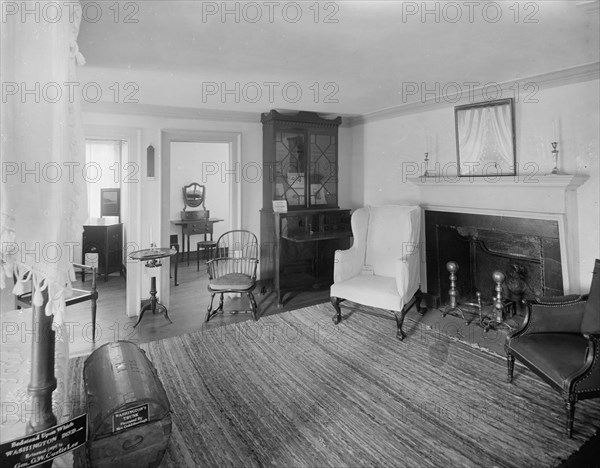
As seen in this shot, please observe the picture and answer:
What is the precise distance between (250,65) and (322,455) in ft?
8.38

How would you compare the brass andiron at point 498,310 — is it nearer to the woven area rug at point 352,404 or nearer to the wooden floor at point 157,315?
the woven area rug at point 352,404

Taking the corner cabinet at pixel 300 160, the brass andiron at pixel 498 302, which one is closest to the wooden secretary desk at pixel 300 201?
the corner cabinet at pixel 300 160

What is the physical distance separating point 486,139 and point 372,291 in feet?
5.89

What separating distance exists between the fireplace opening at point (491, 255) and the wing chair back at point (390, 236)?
1.33ft

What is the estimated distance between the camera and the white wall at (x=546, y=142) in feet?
9.10

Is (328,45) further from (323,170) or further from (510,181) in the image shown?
(323,170)

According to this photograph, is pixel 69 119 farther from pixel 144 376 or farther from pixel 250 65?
pixel 250 65

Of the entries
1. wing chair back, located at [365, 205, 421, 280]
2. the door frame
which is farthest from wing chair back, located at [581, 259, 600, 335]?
the door frame

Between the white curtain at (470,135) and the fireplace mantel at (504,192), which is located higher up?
the white curtain at (470,135)

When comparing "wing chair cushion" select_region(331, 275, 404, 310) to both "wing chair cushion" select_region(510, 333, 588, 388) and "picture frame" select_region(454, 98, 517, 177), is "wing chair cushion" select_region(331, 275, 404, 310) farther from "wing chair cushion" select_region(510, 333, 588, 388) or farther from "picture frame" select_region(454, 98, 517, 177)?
"picture frame" select_region(454, 98, 517, 177)

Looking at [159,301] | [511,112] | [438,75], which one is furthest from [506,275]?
[159,301]

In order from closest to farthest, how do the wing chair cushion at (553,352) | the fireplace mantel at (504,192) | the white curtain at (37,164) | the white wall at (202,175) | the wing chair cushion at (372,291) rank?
the white curtain at (37,164), the wing chair cushion at (553,352), the fireplace mantel at (504,192), the wing chair cushion at (372,291), the white wall at (202,175)

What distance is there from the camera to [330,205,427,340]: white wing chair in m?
3.23

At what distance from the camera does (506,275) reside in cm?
361
